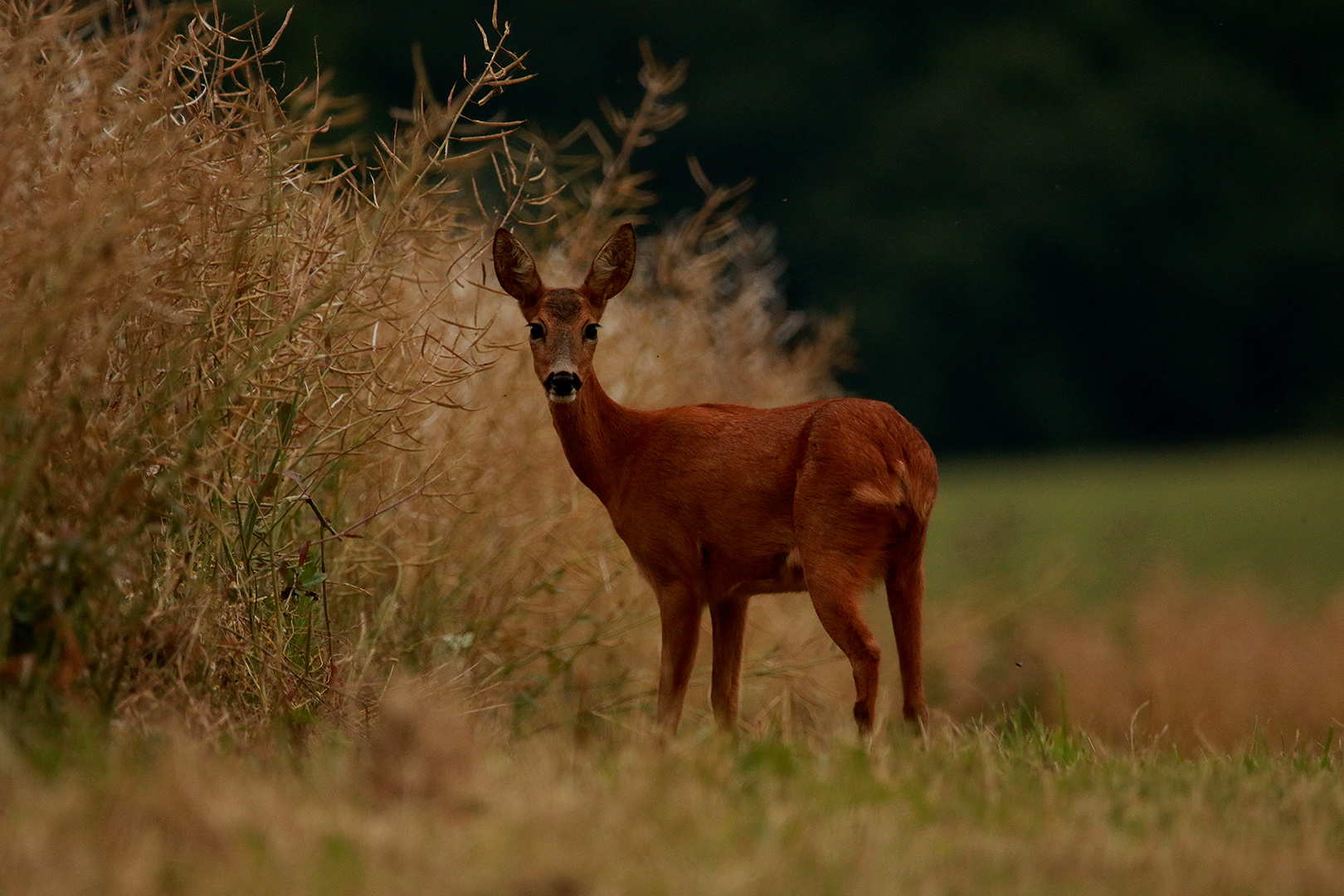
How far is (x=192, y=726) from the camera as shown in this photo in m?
4.55

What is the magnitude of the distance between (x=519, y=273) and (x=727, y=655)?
1619mm

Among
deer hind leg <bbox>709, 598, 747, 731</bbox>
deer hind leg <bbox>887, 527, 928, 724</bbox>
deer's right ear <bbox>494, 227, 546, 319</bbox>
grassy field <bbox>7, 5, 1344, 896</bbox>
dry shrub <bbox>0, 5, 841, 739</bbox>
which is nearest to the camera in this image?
grassy field <bbox>7, 5, 1344, 896</bbox>

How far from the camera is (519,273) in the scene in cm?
604

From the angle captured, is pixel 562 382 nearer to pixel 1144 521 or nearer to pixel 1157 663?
pixel 1157 663

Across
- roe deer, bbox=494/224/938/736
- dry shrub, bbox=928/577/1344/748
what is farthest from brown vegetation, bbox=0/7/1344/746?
dry shrub, bbox=928/577/1344/748

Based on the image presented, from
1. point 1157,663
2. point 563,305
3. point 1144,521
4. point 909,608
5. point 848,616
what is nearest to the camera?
point 848,616

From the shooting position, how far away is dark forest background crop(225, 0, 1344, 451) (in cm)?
3622

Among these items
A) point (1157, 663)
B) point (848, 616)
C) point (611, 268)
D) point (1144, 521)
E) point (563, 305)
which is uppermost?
point (611, 268)

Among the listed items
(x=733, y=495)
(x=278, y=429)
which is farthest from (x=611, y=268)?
(x=278, y=429)

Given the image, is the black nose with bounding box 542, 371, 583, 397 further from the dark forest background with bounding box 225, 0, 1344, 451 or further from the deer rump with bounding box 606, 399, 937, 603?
the dark forest background with bounding box 225, 0, 1344, 451

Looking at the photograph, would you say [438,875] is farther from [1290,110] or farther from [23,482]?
[1290,110]

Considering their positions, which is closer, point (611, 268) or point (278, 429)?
point (278, 429)

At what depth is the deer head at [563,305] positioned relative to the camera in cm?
571

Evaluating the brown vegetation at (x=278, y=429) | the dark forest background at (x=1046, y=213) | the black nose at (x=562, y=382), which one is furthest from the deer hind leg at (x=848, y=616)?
the dark forest background at (x=1046, y=213)
